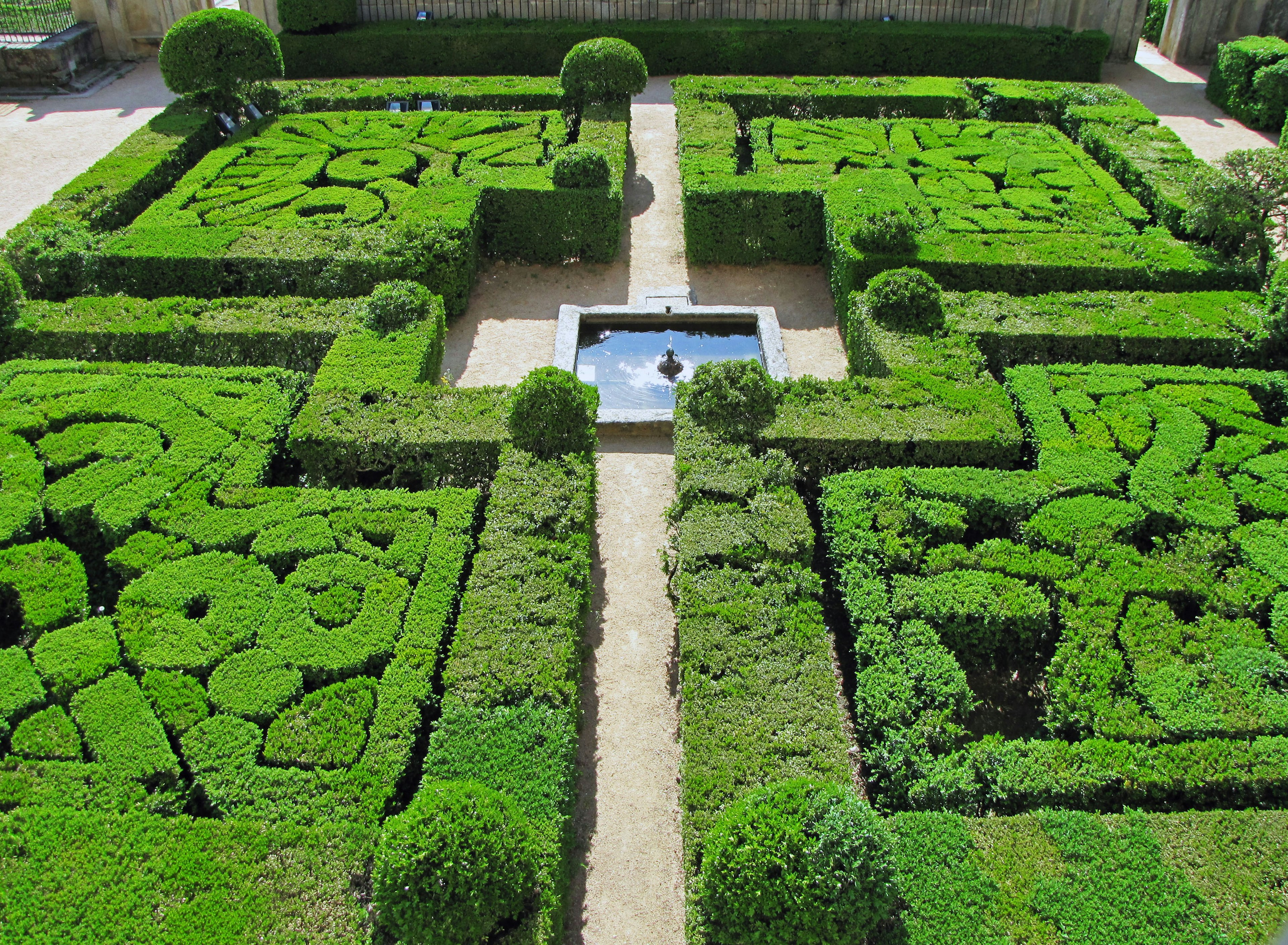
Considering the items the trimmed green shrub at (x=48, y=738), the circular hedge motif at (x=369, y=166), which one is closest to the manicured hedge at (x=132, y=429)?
the trimmed green shrub at (x=48, y=738)

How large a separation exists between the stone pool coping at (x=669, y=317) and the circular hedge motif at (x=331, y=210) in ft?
12.6

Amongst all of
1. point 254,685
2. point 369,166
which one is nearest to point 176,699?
point 254,685

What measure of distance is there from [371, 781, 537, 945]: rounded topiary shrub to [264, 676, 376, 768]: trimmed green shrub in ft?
4.36

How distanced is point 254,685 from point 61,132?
19186 mm

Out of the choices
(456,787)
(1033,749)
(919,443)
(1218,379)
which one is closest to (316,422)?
(456,787)

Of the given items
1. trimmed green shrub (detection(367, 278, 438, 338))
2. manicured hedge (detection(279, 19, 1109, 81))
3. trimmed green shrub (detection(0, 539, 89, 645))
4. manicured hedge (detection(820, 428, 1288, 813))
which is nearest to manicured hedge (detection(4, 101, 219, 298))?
trimmed green shrub (detection(367, 278, 438, 338))

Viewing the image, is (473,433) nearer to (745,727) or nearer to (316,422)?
(316,422)

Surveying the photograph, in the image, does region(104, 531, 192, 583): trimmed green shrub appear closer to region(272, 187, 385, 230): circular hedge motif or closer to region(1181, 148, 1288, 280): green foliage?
region(272, 187, 385, 230): circular hedge motif

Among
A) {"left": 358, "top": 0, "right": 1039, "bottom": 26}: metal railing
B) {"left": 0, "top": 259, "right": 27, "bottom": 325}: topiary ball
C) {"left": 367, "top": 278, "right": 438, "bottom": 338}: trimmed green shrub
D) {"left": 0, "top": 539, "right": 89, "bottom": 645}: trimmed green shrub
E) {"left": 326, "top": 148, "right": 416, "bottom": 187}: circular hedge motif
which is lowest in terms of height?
{"left": 0, "top": 539, "right": 89, "bottom": 645}: trimmed green shrub

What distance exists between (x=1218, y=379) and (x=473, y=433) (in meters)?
9.61

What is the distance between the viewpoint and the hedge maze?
275 inches

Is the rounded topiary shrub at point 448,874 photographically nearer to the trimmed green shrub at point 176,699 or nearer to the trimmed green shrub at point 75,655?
the trimmed green shrub at point 176,699

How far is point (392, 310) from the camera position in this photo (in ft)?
43.4

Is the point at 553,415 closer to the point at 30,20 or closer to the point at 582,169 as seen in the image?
A: the point at 582,169
